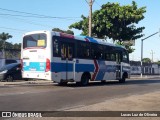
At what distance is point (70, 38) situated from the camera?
2272 centimetres

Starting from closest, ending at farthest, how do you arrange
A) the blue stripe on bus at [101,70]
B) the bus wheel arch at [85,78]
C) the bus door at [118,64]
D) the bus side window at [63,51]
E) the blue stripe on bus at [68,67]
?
the blue stripe on bus at [68,67]
the bus side window at [63,51]
the bus wheel arch at [85,78]
the blue stripe on bus at [101,70]
the bus door at [118,64]

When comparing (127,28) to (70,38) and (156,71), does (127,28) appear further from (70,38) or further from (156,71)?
(156,71)

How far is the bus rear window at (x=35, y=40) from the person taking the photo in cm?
2150

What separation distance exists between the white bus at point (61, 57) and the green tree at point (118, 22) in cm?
1655

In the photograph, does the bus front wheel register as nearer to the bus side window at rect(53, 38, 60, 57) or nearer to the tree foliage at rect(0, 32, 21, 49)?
the bus side window at rect(53, 38, 60, 57)

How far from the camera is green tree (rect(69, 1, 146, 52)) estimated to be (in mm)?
42812

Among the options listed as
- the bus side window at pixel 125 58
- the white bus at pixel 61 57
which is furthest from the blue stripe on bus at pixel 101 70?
the bus side window at pixel 125 58

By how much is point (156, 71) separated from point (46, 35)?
59.5 m

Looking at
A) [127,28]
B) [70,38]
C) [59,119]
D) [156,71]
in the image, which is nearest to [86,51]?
[70,38]

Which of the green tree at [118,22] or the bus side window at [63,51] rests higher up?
the green tree at [118,22]

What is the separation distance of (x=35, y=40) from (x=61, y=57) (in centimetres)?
190

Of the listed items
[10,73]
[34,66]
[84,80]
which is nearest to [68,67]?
[34,66]

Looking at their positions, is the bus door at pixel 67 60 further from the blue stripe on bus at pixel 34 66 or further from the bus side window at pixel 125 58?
the bus side window at pixel 125 58

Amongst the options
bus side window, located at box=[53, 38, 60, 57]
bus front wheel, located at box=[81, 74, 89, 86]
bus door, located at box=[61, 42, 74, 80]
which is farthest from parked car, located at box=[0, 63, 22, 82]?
bus side window, located at box=[53, 38, 60, 57]
